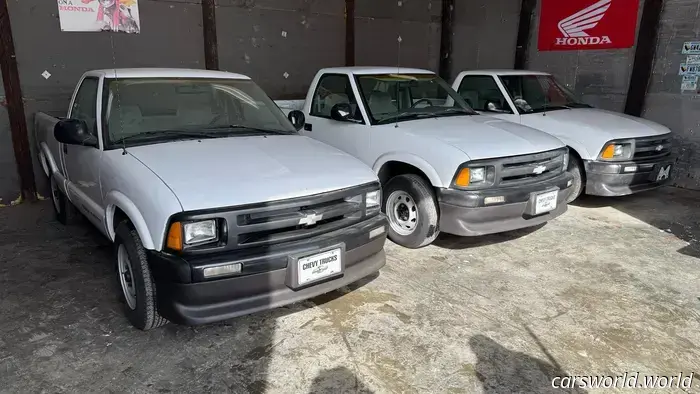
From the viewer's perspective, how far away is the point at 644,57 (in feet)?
24.9

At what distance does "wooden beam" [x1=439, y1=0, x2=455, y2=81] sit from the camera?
10.2m

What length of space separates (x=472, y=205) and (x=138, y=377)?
9.22ft

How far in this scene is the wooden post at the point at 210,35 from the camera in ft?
24.1

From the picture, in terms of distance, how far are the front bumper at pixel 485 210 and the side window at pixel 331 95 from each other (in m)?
1.45

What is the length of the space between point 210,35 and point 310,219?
543cm

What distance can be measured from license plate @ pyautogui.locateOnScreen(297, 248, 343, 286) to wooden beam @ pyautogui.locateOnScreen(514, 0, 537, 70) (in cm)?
754

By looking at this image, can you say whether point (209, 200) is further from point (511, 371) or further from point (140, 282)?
point (511, 371)

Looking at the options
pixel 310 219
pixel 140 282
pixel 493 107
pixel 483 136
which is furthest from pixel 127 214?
pixel 493 107

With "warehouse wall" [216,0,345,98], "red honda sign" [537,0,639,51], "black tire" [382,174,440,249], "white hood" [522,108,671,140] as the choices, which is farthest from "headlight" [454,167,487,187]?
"red honda sign" [537,0,639,51]

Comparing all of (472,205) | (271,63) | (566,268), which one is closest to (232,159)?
(472,205)

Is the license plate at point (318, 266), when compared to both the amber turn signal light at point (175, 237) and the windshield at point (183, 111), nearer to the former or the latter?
the amber turn signal light at point (175, 237)

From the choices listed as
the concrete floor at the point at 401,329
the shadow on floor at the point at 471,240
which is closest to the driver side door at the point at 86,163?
the concrete floor at the point at 401,329

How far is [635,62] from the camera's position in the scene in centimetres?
771

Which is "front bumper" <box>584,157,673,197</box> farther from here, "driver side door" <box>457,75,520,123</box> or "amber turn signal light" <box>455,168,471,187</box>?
"amber turn signal light" <box>455,168,471,187</box>
